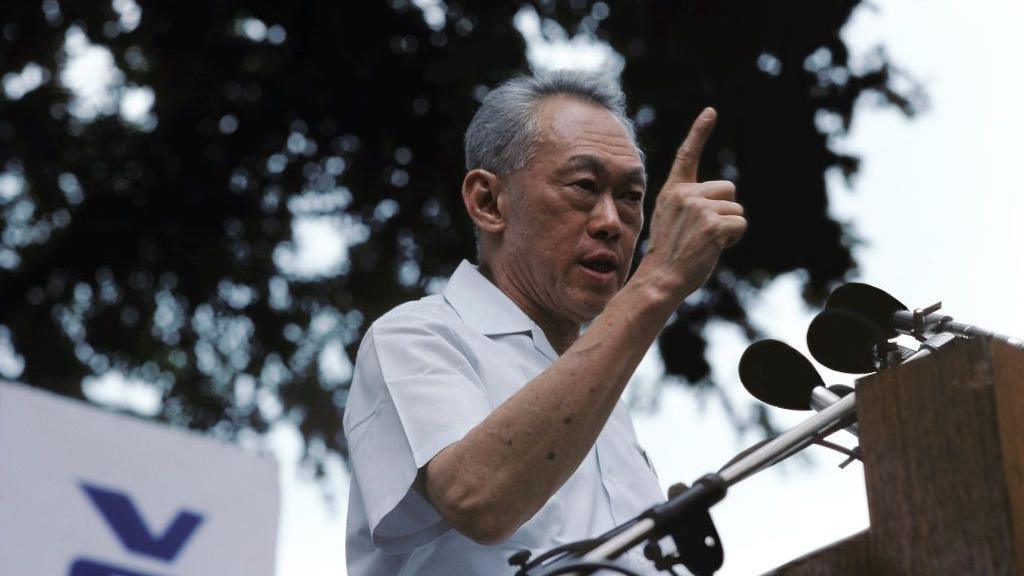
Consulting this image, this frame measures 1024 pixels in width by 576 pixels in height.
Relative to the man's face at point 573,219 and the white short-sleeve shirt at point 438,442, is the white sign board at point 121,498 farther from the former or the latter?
the man's face at point 573,219

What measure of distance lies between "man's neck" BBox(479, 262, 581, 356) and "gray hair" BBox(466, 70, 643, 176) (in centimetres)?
23

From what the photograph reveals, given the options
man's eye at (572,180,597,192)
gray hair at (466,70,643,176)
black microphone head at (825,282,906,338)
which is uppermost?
gray hair at (466,70,643,176)

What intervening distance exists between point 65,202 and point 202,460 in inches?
121

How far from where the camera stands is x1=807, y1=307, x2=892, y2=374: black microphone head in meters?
1.89

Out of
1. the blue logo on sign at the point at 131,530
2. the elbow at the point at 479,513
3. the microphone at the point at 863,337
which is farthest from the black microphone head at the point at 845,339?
the blue logo on sign at the point at 131,530

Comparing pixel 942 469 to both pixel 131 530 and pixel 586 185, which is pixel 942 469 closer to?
pixel 586 185

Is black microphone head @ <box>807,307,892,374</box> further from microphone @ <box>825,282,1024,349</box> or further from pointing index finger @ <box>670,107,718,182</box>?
pointing index finger @ <box>670,107,718,182</box>

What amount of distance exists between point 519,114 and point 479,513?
112 centimetres

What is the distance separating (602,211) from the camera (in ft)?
8.38

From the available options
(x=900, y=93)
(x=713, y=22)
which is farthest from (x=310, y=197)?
(x=900, y=93)

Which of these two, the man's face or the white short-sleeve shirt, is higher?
the man's face

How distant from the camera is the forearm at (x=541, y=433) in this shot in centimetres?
186

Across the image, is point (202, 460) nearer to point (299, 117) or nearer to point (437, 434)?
point (437, 434)

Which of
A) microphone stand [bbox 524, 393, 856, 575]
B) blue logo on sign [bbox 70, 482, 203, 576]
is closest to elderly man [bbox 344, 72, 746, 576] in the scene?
microphone stand [bbox 524, 393, 856, 575]
